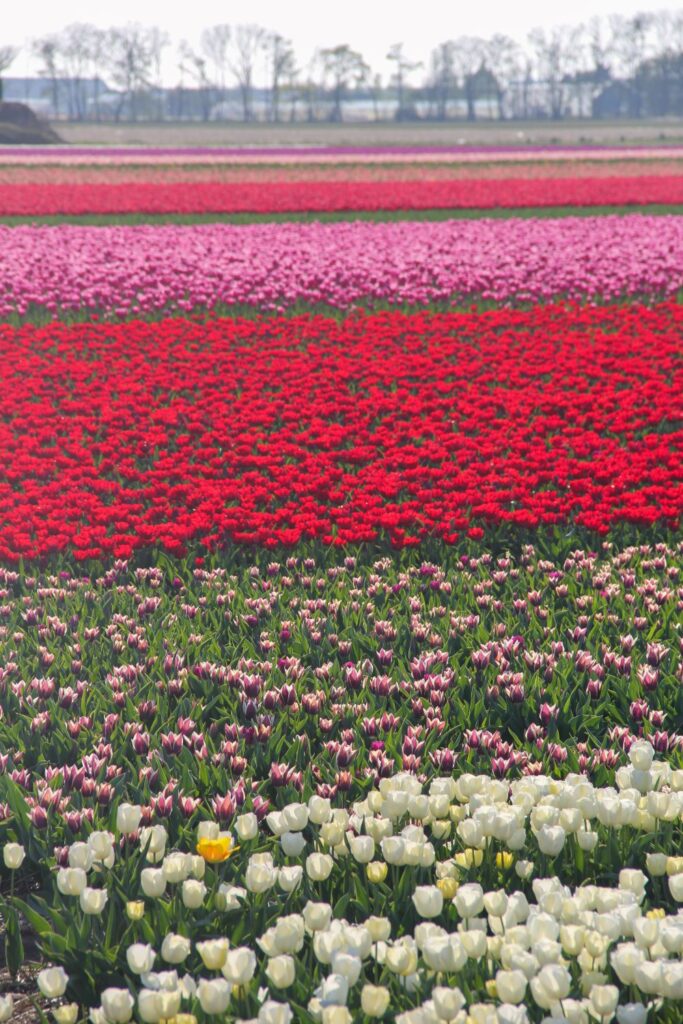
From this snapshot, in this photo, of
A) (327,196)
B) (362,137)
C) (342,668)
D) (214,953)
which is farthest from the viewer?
(362,137)

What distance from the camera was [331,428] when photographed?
8.29 meters

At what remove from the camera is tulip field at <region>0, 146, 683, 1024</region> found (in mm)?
2725

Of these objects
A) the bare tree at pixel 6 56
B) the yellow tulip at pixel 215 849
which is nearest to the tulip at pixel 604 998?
the yellow tulip at pixel 215 849

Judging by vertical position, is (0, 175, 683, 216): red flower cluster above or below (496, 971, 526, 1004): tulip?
above

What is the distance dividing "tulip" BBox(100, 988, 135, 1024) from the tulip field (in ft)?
0.05

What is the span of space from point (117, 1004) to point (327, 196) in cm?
2622

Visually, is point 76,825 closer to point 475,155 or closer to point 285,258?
point 285,258

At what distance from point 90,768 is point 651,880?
187cm

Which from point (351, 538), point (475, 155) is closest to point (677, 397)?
point (351, 538)

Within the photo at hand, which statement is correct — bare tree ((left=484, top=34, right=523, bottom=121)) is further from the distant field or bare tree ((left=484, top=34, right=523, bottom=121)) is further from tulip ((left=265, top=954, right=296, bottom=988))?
tulip ((left=265, top=954, right=296, bottom=988))

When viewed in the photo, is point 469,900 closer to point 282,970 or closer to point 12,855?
point 282,970

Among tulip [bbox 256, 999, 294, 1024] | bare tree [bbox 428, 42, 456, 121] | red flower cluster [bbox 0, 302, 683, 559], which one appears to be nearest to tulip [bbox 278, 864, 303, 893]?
tulip [bbox 256, 999, 294, 1024]

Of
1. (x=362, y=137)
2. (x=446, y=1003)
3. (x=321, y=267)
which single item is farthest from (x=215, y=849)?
(x=362, y=137)

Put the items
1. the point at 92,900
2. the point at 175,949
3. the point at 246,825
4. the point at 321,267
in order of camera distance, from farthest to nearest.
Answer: the point at 321,267 < the point at 246,825 < the point at 92,900 < the point at 175,949
